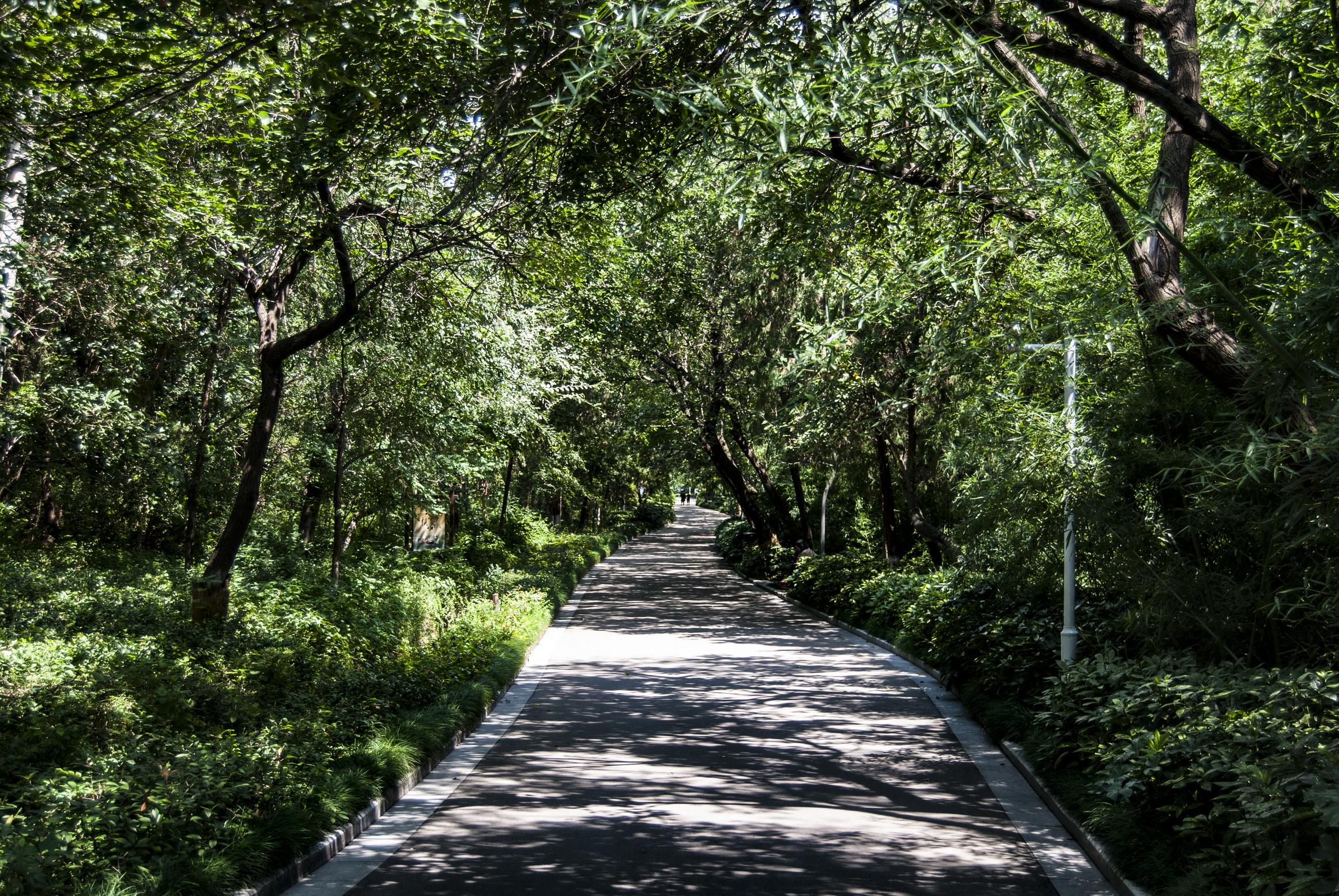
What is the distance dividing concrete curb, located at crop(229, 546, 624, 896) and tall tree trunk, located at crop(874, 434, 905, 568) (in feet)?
35.7

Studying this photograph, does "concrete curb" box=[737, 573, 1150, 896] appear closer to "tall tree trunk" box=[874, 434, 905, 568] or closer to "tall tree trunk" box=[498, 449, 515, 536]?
"tall tree trunk" box=[874, 434, 905, 568]

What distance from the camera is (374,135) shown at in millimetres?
8094

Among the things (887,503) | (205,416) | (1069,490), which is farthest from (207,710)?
(887,503)

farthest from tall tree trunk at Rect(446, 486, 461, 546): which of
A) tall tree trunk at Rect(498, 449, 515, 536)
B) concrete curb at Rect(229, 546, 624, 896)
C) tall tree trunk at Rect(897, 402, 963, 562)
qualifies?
concrete curb at Rect(229, 546, 624, 896)

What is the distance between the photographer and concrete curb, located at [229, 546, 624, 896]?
5223 millimetres

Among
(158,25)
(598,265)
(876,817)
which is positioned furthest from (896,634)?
(158,25)

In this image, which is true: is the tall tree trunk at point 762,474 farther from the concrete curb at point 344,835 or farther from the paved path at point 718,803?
the concrete curb at point 344,835

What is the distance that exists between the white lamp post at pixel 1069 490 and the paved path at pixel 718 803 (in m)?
1.28

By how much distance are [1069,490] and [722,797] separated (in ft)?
12.2

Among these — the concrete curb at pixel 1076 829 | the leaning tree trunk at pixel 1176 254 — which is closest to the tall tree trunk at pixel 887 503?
the concrete curb at pixel 1076 829

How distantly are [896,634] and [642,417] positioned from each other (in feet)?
37.2

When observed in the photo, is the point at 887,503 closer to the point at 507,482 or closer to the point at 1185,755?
the point at 507,482

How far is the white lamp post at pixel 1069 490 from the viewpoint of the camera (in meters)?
7.40

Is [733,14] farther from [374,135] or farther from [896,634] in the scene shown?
[896,634]
